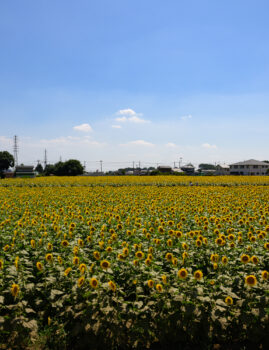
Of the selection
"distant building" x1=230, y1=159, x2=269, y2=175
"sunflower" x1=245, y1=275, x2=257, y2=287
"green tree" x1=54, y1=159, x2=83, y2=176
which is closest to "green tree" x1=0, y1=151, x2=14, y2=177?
"green tree" x1=54, y1=159, x2=83, y2=176

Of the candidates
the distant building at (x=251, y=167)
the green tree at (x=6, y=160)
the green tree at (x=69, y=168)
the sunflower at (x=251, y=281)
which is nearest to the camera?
the sunflower at (x=251, y=281)

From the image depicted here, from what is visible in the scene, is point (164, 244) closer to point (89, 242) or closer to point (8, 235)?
point (89, 242)

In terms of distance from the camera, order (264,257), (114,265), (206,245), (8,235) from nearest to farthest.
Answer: (114,265), (264,257), (206,245), (8,235)

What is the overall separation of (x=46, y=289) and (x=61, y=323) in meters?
0.50

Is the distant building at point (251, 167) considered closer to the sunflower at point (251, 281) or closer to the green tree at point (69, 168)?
the green tree at point (69, 168)

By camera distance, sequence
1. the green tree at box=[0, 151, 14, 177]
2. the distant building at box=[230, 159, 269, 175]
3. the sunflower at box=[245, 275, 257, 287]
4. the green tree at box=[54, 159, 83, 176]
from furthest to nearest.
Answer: the distant building at box=[230, 159, 269, 175] < the green tree at box=[0, 151, 14, 177] < the green tree at box=[54, 159, 83, 176] < the sunflower at box=[245, 275, 257, 287]

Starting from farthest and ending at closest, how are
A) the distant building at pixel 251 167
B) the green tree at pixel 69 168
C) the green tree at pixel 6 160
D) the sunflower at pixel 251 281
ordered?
the distant building at pixel 251 167 < the green tree at pixel 6 160 < the green tree at pixel 69 168 < the sunflower at pixel 251 281

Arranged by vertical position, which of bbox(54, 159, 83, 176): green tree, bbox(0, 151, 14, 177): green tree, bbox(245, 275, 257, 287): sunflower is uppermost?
bbox(0, 151, 14, 177): green tree

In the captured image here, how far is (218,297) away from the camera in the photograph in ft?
11.8

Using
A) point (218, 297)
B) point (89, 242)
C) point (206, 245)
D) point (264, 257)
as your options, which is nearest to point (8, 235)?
point (89, 242)

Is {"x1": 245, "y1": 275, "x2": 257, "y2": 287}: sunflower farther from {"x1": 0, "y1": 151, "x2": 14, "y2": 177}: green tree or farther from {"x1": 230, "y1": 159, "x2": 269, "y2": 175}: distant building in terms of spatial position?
{"x1": 230, "y1": 159, "x2": 269, "y2": 175}: distant building

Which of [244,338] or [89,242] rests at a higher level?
[89,242]

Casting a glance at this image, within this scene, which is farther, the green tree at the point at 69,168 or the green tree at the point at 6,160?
the green tree at the point at 6,160

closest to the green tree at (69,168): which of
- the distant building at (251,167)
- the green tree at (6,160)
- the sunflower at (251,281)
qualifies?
the green tree at (6,160)
